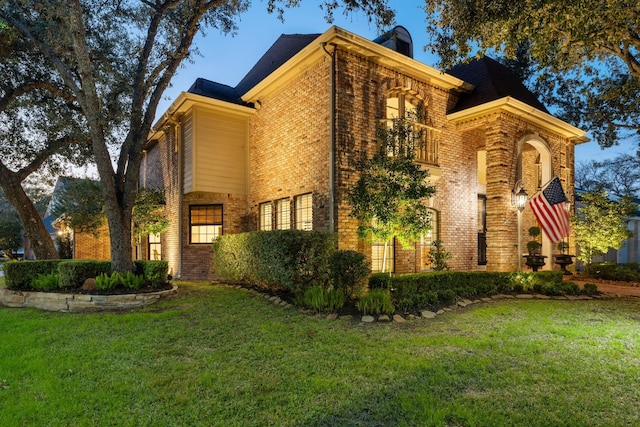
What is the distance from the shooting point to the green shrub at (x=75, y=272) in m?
7.79

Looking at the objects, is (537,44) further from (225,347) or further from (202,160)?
(202,160)

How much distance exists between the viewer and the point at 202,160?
1093cm

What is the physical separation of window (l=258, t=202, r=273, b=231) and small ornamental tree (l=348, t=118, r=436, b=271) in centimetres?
403

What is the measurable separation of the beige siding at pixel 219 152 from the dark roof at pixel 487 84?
7.24 m

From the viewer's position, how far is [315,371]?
3.58m

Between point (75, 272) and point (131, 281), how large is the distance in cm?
129

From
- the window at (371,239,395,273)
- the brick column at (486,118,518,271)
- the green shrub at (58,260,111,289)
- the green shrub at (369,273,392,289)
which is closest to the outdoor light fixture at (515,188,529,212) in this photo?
the brick column at (486,118,518,271)

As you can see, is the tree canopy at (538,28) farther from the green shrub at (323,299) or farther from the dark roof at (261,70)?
the dark roof at (261,70)

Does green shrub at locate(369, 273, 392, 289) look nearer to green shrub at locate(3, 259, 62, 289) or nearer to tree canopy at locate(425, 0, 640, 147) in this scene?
tree canopy at locate(425, 0, 640, 147)

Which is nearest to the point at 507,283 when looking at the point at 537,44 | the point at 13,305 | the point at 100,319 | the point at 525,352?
the point at 525,352

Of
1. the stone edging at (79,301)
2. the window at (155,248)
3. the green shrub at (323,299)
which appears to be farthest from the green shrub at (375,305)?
the window at (155,248)

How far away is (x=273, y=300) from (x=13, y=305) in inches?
233

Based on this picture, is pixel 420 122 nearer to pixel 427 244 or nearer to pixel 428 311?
pixel 427 244

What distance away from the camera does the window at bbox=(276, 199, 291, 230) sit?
1016 centimetres
